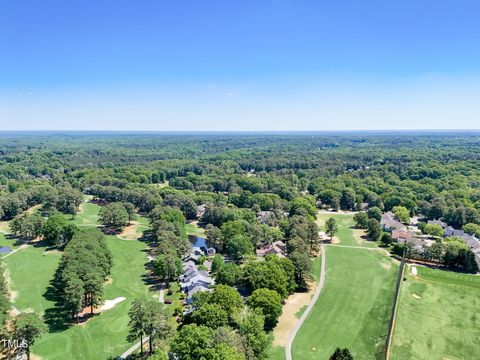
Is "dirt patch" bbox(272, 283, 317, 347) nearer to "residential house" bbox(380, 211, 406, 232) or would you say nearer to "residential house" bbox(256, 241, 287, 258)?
"residential house" bbox(256, 241, 287, 258)

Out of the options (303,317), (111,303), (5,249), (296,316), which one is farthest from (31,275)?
(303,317)

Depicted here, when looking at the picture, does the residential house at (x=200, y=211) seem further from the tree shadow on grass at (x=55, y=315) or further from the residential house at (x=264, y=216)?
the tree shadow on grass at (x=55, y=315)

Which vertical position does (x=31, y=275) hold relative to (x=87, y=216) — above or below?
above

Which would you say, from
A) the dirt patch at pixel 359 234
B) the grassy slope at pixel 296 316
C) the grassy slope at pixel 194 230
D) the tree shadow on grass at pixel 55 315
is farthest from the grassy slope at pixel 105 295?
the dirt patch at pixel 359 234

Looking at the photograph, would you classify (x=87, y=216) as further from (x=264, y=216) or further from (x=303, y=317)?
(x=303, y=317)

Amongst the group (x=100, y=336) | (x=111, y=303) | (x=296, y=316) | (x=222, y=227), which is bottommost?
(x=296, y=316)

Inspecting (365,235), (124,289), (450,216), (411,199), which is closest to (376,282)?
(365,235)

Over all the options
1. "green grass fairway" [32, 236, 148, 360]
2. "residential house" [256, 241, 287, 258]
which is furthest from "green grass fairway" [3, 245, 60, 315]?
"residential house" [256, 241, 287, 258]
